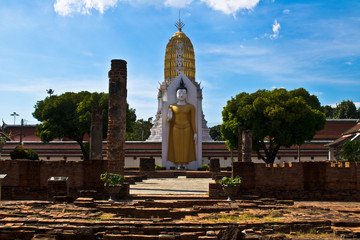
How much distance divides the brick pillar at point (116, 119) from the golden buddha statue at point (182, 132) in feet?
52.2

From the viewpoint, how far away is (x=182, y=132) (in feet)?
112

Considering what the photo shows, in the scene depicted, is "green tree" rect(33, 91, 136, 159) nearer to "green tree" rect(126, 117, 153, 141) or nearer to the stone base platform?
the stone base platform

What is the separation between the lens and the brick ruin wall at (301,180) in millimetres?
15516

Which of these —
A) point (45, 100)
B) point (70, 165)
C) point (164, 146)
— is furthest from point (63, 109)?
point (70, 165)

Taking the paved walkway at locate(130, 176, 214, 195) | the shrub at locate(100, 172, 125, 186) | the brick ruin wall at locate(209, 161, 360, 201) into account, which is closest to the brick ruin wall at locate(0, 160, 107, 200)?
the shrub at locate(100, 172, 125, 186)

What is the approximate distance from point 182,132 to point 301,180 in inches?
747

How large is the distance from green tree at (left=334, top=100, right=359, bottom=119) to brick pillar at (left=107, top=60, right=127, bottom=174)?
52023mm

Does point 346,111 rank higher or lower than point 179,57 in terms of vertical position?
lower

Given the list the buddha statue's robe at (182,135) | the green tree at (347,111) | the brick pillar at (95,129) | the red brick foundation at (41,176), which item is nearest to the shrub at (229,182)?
the red brick foundation at (41,176)

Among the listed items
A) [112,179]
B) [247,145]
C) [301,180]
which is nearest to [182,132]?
[247,145]

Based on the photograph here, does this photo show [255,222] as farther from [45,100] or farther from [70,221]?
[45,100]

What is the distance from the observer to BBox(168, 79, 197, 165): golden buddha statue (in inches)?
1336

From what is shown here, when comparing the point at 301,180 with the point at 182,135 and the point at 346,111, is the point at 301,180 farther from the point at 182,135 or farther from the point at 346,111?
the point at 346,111

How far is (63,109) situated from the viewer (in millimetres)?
37594
